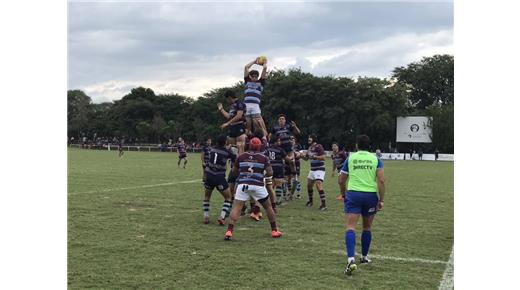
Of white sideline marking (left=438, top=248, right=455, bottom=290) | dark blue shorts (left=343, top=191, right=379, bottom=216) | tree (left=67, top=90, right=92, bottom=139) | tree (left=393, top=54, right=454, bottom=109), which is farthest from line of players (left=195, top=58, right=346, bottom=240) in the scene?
tree (left=67, top=90, right=92, bottom=139)

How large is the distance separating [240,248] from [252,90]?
4906mm

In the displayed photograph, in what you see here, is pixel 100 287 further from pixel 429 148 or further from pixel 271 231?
pixel 429 148

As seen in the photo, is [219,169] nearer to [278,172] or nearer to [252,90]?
[252,90]

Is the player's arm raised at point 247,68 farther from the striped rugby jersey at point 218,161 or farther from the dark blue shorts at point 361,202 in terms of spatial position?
the dark blue shorts at point 361,202

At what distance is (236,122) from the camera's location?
1272cm

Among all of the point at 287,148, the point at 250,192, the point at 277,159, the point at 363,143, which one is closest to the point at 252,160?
the point at 250,192

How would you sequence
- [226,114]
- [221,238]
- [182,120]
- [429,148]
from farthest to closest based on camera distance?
[182,120], [429,148], [226,114], [221,238]

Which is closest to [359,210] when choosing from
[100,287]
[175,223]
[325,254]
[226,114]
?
[325,254]

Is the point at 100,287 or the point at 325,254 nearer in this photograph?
the point at 100,287

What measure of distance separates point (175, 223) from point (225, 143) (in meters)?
2.12

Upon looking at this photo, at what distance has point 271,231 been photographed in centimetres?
1038

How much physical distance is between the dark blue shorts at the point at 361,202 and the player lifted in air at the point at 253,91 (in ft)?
16.8

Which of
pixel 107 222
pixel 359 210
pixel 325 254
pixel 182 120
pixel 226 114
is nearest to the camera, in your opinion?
pixel 359 210

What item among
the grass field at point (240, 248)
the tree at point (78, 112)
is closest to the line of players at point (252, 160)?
the grass field at point (240, 248)
